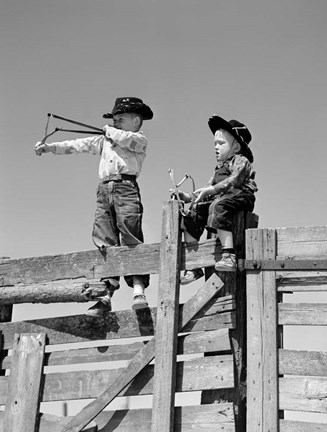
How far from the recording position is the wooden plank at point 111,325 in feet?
23.8

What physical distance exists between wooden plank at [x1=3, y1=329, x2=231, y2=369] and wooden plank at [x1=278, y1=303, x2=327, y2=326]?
57 centimetres

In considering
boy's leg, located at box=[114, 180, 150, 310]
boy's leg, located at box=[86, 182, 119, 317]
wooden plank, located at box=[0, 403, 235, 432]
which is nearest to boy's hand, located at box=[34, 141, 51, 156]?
boy's leg, located at box=[86, 182, 119, 317]

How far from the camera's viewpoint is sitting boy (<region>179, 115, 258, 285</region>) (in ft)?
24.0

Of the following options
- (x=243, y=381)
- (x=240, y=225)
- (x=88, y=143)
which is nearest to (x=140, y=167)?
(x=88, y=143)

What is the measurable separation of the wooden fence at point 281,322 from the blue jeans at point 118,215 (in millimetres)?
1397

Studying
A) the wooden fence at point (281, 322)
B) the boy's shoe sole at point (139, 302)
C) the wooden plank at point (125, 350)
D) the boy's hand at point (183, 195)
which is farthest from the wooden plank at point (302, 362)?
the boy's hand at point (183, 195)

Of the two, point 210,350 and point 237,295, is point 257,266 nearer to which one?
point 237,295

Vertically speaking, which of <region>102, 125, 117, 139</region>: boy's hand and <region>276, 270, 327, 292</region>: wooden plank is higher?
<region>102, 125, 117, 139</region>: boy's hand

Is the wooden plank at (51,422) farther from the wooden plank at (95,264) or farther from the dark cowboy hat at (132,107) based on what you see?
the dark cowboy hat at (132,107)

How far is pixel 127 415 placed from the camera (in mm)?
7402

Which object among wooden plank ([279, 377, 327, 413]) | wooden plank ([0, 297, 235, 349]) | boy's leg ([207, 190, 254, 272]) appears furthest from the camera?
wooden plank ([0, 297, 235, 349])

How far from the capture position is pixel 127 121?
8555mm

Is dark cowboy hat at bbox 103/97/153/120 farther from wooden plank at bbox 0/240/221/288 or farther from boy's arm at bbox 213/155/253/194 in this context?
wooden plank at bbox 0/240/221/288

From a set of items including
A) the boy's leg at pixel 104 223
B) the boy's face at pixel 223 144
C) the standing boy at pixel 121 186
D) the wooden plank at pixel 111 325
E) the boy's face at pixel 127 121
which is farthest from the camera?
the boy's face at pixel 127 121
